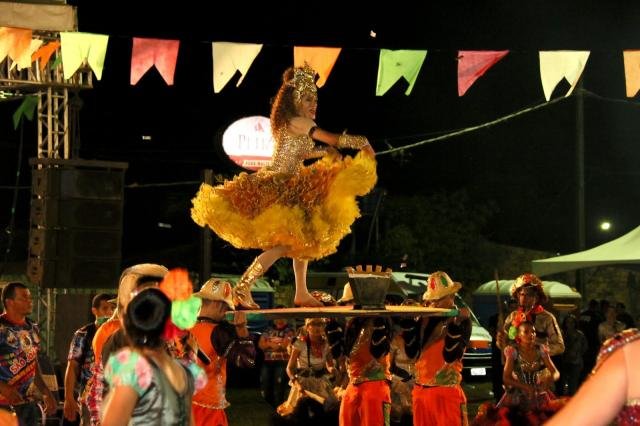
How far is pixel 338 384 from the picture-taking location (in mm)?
11430

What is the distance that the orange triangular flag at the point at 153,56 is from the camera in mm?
12555

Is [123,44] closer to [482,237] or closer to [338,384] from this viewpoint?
[482,237]

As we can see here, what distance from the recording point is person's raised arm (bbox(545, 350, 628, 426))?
298 cm

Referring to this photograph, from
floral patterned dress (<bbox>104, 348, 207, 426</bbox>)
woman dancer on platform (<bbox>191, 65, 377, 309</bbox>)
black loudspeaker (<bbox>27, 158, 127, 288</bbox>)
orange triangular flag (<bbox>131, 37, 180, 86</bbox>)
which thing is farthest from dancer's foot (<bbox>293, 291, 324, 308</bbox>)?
black loudspeaker (<bbox>27, 158, 127, 288</bbox>)

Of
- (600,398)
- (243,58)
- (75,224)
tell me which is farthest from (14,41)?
(600,398)

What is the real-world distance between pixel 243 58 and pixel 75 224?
10.0 ft

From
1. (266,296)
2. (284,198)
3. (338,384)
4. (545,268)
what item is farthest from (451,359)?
(266,296)

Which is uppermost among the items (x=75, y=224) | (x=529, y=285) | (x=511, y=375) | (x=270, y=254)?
(x=75, y=224)

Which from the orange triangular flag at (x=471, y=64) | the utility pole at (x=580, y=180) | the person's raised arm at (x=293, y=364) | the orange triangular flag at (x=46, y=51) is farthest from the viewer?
the utility pole at (x=580, y=180)

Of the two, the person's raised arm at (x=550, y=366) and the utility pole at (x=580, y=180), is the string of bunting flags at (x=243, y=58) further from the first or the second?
the utility pole at (x=580, y=180)

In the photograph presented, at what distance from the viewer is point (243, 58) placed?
12.1 metres

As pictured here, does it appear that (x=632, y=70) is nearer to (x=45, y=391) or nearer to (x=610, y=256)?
(x=610, y=256)

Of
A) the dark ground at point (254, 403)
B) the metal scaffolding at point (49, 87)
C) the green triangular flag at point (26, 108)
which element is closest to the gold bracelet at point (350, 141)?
the dark ground at point (254, 403)

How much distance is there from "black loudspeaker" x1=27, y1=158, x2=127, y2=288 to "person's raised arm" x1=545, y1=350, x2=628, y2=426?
10983 mm
